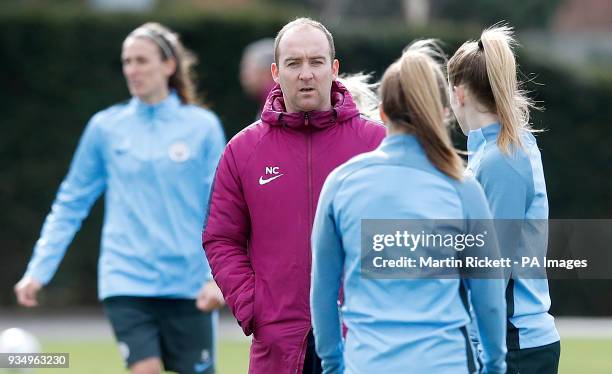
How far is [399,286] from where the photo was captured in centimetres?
386

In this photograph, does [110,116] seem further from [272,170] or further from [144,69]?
[272,170]

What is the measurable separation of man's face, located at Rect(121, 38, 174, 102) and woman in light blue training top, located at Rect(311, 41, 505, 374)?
322cm

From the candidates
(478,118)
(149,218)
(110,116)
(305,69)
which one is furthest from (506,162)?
(110,116)

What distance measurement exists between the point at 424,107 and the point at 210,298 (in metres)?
2.88

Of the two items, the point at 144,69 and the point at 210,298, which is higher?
the point at 144,69

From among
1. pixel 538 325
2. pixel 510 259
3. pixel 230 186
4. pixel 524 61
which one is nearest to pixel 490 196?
pixel 510 259

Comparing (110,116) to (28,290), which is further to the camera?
(110,116)

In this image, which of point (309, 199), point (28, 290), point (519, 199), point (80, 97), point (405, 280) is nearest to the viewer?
point (405, 280)

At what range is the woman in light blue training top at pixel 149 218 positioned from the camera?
6750mm

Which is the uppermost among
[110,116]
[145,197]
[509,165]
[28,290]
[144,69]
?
[144,69]

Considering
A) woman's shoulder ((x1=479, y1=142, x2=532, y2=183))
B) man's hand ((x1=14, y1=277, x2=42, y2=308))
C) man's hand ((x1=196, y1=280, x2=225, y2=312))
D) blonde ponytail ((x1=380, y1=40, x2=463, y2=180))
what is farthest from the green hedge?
blonde ponytail ((x1=380, y1=40, x2=463, y2=180))

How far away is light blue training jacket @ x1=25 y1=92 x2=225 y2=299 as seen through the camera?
680 cm

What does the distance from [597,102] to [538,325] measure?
33.9 feet

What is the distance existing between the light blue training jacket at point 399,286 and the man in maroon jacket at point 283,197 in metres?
0.78
